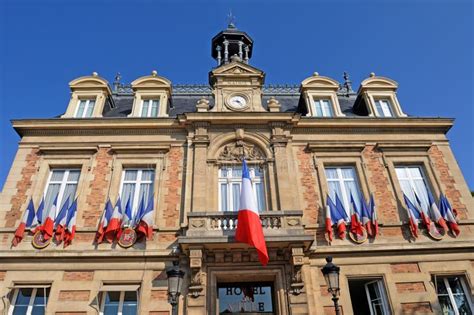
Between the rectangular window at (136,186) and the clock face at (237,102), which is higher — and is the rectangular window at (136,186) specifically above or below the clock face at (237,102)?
below

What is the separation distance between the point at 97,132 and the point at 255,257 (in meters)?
7.43

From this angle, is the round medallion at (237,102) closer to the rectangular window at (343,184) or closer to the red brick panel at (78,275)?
the rectangular window at (343,184)

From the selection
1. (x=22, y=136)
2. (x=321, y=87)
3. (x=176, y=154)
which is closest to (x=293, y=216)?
(x=176, y=154)

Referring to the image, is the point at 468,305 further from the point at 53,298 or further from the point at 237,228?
the point at 53,298

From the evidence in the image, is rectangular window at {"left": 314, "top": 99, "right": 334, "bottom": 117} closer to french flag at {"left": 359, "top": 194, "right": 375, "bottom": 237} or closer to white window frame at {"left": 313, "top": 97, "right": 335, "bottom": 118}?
white window frame at {"left": 313, "top": 97, "right": 335, "bottom": 118}

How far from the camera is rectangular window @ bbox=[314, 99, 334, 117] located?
1396 cm

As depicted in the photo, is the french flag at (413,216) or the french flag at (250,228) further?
the french flag at (413,216)

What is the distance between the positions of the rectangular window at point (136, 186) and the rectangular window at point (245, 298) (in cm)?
383

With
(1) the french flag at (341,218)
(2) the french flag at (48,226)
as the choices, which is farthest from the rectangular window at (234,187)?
(2) the french flag at (48,226)

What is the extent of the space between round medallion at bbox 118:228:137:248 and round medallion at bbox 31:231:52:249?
214cm

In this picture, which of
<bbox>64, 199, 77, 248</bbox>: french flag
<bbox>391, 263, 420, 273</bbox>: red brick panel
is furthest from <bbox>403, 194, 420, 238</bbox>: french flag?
<bbox>64, 199, 77, 248</bbox>: french flag

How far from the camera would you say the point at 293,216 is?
10180mm

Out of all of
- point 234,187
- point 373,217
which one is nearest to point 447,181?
point 373,217

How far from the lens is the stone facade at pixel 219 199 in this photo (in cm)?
960
